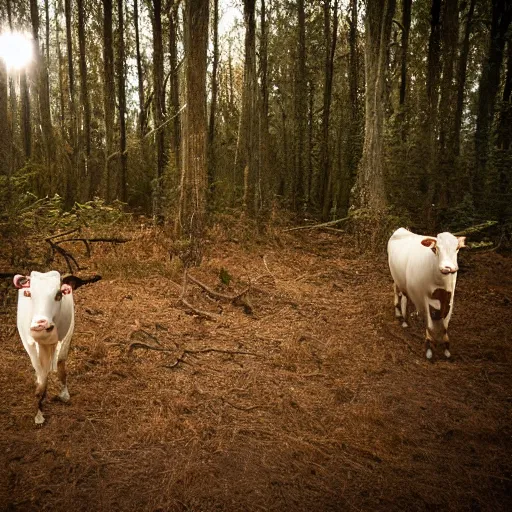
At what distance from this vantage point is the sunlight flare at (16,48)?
871 centimetres

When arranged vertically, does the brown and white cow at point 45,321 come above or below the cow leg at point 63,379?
above

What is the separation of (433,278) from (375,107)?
6768mm

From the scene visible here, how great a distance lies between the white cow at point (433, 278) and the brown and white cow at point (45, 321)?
4104mm

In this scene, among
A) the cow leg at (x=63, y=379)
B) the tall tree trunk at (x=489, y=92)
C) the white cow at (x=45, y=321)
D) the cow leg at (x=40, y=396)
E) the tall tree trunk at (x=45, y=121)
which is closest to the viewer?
the white cow at (x=45, y=321)

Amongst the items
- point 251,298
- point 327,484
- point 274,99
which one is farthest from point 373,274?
point 274,99

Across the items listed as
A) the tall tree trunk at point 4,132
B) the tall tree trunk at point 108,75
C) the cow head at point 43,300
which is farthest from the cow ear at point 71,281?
the tall tree trunk at point 108,75

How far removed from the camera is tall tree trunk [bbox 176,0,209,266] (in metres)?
8.38

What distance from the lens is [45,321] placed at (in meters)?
3.26

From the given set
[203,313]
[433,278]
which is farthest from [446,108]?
[203,313]

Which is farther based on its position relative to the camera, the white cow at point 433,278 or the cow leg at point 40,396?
the white cow at point 433,278

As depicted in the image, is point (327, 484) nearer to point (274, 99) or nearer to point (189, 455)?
point (189, 455)

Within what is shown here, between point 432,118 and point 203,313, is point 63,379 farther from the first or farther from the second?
point 432,118

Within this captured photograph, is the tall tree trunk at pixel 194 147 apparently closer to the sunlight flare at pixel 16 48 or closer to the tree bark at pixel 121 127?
the sunlight flare at pixel 16 48

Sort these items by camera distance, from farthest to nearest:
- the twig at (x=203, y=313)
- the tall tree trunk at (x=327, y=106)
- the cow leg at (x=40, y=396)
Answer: the tall tree trunk at (x=327, y=106)
the twig at (x=203, y=313)
the cow leg at (x=40, y=396)
